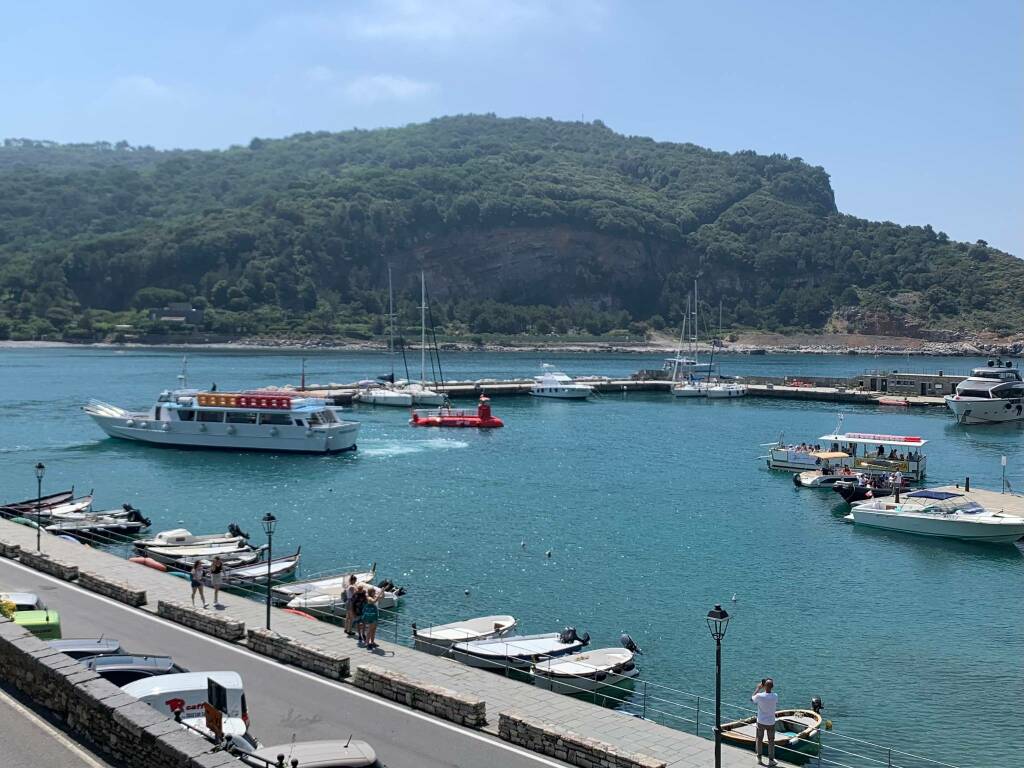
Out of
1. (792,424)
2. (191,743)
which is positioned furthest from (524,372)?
(191,743)

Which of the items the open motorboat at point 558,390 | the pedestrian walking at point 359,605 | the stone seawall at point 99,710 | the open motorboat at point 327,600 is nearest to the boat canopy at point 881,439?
the open motorboat at point 327,600

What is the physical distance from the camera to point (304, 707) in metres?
20.0

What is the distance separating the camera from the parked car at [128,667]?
1903cm

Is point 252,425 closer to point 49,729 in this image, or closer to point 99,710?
point 49,729

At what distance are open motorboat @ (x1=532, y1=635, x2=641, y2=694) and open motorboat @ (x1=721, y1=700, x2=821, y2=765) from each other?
149 inches

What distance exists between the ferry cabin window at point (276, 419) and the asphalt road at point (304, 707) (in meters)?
44.3

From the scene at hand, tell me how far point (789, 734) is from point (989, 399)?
8278cm

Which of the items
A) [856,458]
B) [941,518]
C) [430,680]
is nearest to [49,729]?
[430,680]

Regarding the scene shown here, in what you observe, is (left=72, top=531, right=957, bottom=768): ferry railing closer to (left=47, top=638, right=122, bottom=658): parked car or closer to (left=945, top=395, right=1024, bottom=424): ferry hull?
(left=47, top=638, right=122, bottom=658): parked car

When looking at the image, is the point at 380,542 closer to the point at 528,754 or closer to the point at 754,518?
the point at 754,518

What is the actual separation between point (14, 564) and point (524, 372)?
481 ft

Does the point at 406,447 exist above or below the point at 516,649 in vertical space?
above

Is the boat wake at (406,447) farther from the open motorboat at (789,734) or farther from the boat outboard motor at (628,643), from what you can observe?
the open motorboat at (789,734)

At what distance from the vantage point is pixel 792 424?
3834 inches
